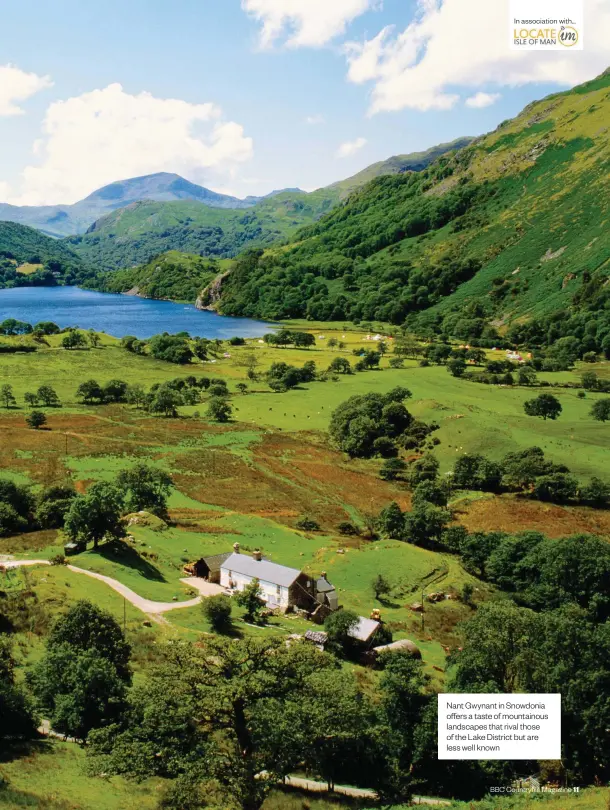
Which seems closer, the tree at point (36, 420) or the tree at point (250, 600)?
the tree at point (250, 600)

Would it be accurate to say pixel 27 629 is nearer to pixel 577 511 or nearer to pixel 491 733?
pixel 491 733

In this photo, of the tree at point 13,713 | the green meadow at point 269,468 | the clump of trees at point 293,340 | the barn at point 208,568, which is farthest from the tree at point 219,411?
the tree at point 13,713

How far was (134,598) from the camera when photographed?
42156 mm

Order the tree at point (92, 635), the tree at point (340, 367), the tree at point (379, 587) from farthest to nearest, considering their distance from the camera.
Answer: the tree at point (340, 367) < the tree at point (379, 587) < the tree at point (92, 635)

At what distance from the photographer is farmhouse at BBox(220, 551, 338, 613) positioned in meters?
46.6

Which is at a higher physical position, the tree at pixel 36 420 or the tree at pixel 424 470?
the tree at pixel 36 420

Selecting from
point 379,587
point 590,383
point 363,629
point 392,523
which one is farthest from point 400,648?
point 590,383

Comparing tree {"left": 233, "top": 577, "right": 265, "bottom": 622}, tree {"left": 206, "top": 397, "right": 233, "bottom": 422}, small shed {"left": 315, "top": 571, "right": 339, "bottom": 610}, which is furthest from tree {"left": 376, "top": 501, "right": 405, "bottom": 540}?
tree {"left": 206, "top": 397, "right": 233, "bottom": 422}

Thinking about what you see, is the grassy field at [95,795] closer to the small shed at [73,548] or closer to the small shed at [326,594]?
the small shed at [326,594]

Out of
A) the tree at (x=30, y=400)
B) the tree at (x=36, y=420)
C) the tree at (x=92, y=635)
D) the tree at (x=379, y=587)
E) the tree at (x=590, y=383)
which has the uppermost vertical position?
the tree at (x=590, y=383)

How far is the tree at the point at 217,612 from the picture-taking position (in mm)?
39656

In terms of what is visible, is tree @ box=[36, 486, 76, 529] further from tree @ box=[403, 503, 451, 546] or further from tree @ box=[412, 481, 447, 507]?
tree @ box=[412, 481, 447, 507]

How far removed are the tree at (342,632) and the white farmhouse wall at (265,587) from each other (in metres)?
6.61

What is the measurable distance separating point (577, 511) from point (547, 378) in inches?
2583
